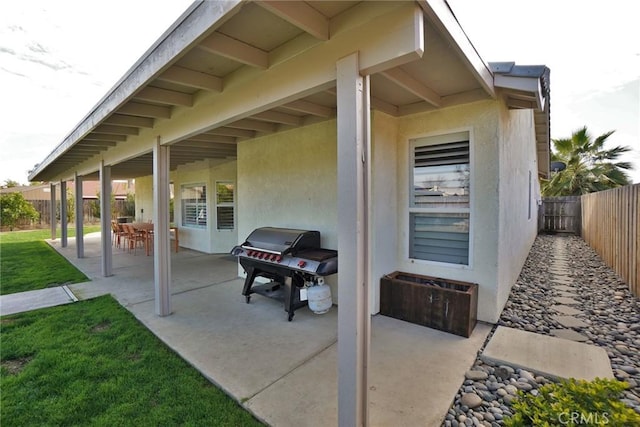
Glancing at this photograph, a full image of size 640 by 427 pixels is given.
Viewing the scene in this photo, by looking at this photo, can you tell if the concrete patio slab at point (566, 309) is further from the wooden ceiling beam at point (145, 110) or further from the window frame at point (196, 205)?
the window frame at point (196, 205)

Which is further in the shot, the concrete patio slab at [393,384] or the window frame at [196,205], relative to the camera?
the window frame at [196,205]

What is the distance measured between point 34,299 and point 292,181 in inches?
194

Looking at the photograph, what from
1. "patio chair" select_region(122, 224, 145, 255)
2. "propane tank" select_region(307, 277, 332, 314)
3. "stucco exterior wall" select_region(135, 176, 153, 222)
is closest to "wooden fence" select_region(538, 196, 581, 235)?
"propane tank" select_region(307, 277, 332, 314)

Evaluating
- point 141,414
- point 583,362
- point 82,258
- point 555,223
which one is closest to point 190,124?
point 141,414

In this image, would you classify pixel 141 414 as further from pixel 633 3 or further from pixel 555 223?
pixel 555 223

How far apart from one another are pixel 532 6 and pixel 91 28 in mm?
5299

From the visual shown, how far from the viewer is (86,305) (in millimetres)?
4836

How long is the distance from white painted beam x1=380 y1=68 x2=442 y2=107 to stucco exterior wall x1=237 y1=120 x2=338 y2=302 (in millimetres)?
1569

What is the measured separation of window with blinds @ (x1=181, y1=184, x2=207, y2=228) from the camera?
408 inches

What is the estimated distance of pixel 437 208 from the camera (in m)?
4.37

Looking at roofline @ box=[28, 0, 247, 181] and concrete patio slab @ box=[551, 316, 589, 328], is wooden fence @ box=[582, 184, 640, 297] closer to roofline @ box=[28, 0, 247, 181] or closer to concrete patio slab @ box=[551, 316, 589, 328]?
concrete patio slab @ box=[551, 316, 589, 328]

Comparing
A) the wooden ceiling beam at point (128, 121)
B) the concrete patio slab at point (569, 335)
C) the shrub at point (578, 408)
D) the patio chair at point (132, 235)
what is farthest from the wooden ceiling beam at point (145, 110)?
the patio chair at point (132, 235)

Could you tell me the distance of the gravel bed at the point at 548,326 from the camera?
2369 millimetres

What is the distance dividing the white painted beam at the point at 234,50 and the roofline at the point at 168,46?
17cm
